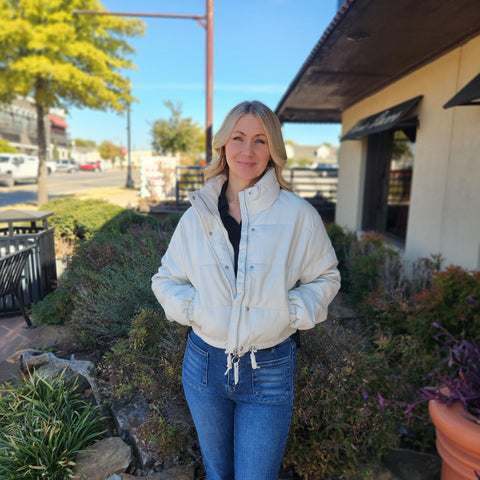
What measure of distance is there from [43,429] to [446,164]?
16.2 feet

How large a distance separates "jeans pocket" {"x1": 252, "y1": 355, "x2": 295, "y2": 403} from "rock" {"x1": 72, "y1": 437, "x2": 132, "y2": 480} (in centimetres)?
118

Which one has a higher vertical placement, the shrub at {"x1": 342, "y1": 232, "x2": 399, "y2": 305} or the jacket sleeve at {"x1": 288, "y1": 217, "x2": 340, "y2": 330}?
the jacket sleeve at {"x1": 288, "y1": 217, "x2": 340, "y2": 330}

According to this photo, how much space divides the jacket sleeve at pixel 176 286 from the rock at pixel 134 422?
39.3 inches

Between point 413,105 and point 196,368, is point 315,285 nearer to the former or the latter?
point 196,368

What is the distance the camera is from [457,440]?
1.87 m

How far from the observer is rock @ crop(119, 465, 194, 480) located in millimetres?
2156

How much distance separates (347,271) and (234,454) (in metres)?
4.40

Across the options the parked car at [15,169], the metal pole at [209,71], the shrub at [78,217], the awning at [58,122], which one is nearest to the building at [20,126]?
the awning at [58,122]

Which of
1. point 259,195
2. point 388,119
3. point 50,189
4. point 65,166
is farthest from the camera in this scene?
point 65,166

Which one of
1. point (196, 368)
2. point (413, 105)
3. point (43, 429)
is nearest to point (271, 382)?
point (196, 368)

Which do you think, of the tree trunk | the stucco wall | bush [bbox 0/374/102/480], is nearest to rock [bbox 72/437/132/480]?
bush [bbox 0/374/102/480]

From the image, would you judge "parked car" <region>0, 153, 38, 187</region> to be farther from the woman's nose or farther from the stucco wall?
the woman's nose

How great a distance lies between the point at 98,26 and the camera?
1306 centimetres

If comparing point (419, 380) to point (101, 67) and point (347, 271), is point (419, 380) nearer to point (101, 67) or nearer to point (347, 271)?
point (347, 271)
